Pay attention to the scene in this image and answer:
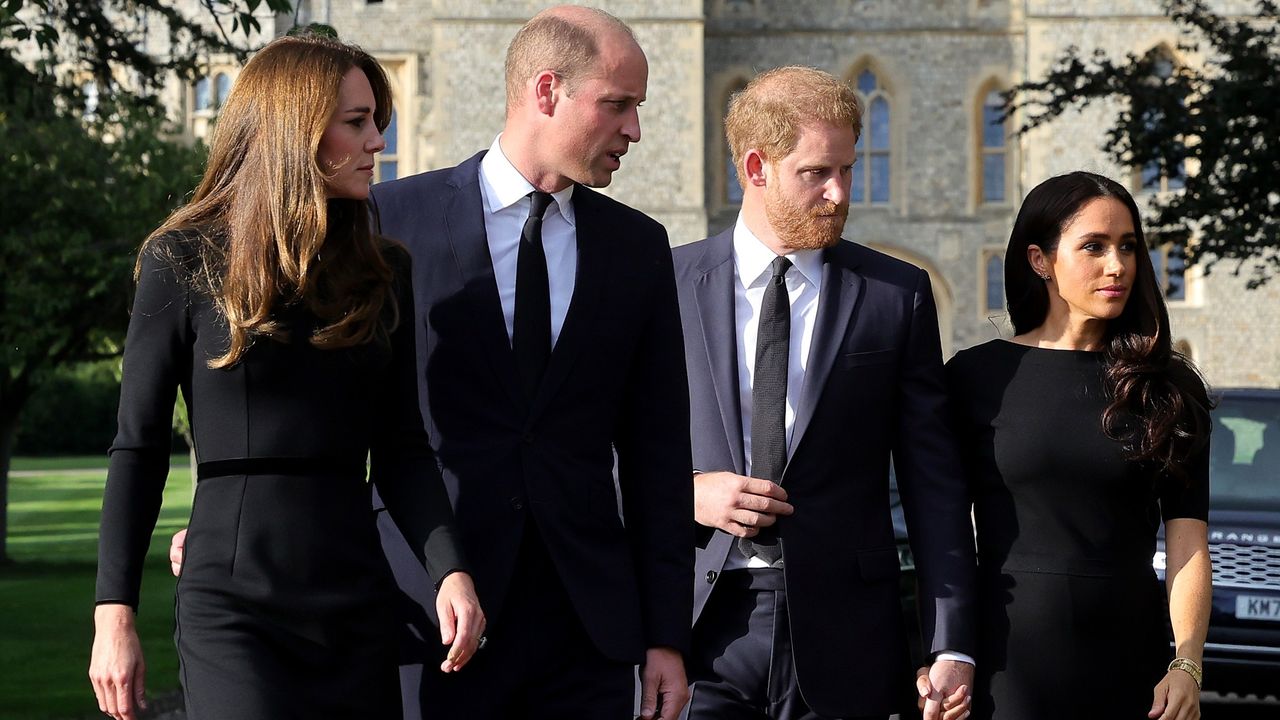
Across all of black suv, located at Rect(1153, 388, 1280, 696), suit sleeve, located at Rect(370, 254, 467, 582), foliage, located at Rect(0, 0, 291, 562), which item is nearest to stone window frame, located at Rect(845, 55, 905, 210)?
foliage, located at Rect(0, 0, 291, 562)

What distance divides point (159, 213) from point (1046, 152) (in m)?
20.1

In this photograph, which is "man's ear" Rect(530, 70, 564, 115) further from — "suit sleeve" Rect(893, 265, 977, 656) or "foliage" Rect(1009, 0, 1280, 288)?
"foliage" Rect(1009, 0, 1280, 288)

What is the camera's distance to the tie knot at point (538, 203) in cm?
327

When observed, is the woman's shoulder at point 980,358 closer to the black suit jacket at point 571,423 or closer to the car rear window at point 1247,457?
the black suit jacket at point 571,423

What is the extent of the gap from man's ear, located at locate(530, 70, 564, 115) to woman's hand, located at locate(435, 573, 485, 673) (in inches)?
36.2

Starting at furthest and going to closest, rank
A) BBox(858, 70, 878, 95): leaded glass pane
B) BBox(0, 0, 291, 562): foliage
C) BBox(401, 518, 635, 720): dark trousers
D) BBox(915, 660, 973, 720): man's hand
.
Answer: BBox(858, 70, 878, 95): leaded glass pane → BBox(0, 0, 291, 562): foliage → BBox(915, 660, 973, 720): man's hand → BBox(401, 518, 635, 720): dark trousers

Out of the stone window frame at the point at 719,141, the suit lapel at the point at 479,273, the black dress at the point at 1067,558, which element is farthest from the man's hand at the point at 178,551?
the stone window frame at the point at 719,141

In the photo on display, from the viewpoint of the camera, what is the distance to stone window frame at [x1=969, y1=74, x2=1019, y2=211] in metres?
35.5

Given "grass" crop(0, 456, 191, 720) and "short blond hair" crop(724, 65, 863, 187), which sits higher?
"short blond hair" crop(724, 65, 863, 187)

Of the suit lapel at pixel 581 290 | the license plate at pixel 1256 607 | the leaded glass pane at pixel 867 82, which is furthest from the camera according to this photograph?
the leaded glass pane at pixel 867 82

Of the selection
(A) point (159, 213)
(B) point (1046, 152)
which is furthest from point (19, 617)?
(B) point (1046, 152)

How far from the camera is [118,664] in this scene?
8.57ft

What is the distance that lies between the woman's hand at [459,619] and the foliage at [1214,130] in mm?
12605

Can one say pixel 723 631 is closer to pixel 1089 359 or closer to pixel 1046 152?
pixel 1089 359
